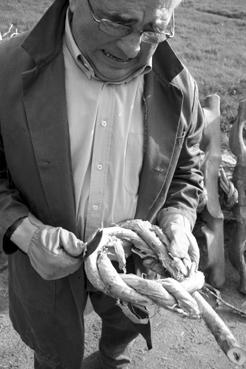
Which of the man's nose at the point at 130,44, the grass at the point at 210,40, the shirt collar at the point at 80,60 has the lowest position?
the grass at the point at 210,40

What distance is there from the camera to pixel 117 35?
5.78 ft

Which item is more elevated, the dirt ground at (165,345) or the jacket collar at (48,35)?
the jacket collar at (48,35)

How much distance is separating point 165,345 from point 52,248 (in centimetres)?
165

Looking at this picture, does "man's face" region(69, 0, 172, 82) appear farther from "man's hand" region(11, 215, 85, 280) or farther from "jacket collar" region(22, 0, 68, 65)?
"man's hand" region(11, 215, 85, 280)

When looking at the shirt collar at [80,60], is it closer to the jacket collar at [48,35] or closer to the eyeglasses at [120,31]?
the jacket collar at [48,35]

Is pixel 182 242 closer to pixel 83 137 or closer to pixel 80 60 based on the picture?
pixel 83 137

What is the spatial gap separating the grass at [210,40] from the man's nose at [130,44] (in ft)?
10.9

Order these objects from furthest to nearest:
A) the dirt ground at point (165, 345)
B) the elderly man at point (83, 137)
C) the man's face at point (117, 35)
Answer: the dirt ground at point (165, 345) → the elderly man at point (83, 137) → the man's face at point (117, 35)

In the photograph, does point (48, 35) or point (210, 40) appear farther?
point (210, 40)

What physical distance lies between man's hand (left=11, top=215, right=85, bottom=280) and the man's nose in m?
0.67

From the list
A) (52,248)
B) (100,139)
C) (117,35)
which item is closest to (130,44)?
(117,35)

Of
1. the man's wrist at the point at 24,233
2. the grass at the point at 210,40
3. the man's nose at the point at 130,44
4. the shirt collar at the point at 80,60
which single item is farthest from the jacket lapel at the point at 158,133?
the grass at the point at 210,40

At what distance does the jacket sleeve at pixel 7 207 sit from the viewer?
6.79ft

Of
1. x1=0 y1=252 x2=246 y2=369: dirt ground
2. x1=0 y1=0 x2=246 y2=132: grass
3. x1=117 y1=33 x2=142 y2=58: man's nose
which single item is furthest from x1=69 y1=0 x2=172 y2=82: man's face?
x1=0 y1=0 x2=246 y2=132: grass
